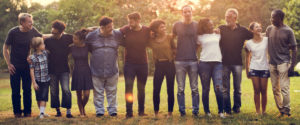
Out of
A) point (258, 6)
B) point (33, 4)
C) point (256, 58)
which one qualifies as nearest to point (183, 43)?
point (256, 58)

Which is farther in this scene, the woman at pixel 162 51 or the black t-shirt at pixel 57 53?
the black t-shirt at pixel 57 53

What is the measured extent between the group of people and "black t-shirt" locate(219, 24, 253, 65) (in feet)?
0.07

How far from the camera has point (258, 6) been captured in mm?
47594

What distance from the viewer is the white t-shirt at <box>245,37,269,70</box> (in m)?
8.09

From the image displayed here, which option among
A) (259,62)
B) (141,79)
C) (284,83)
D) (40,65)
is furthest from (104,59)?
(284,83)

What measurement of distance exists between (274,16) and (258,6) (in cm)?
4193

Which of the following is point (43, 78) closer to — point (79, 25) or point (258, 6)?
point (79, 25)

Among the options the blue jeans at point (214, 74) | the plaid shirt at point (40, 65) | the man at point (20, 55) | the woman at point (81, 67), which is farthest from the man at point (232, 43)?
the man at point (20, 55)

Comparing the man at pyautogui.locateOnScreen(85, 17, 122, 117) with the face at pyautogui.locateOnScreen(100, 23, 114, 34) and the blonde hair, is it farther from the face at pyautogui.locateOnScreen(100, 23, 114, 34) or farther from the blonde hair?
the blonde hair

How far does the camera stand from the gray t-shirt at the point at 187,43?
26.2ft

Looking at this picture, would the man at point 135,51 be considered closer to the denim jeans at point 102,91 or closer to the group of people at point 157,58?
the group of people at point 157,58

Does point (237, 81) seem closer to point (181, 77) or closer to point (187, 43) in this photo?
point (181, 77)

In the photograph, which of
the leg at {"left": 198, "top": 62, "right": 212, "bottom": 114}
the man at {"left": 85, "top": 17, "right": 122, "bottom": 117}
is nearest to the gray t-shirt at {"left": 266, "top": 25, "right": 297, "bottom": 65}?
the leg at {"left": 198, "top": 62, "right": 212, "bottom": 114}

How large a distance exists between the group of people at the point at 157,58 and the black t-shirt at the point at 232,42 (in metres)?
0.02
